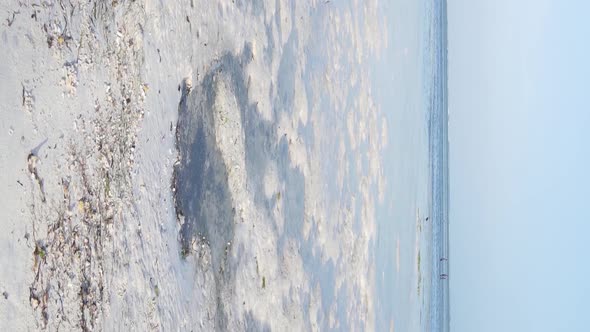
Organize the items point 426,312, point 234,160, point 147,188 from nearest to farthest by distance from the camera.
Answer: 1. point 147,188
2. point 234,160
3. point 426,312

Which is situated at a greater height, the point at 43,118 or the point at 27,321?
the point at 43,118

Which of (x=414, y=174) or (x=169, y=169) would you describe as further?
(x=414, y=174)

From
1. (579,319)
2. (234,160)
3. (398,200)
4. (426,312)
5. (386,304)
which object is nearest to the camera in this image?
(234,160)

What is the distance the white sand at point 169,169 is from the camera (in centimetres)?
71

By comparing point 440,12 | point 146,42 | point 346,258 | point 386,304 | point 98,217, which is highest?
Answer: point 440,12

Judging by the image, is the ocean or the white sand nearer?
the white sand

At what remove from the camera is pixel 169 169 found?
39.8 inches

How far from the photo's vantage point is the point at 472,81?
11.4 ft

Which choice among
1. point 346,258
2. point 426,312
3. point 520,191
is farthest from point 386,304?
point 520,191

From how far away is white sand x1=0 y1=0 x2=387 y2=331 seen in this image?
707 mm

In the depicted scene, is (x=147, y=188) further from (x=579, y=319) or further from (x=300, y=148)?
(x=579, y=319)

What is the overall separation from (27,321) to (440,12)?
10.1 feet

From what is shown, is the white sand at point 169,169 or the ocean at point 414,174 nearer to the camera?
the white sand at point 169,169

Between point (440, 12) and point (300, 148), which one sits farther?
point (440, 12)
